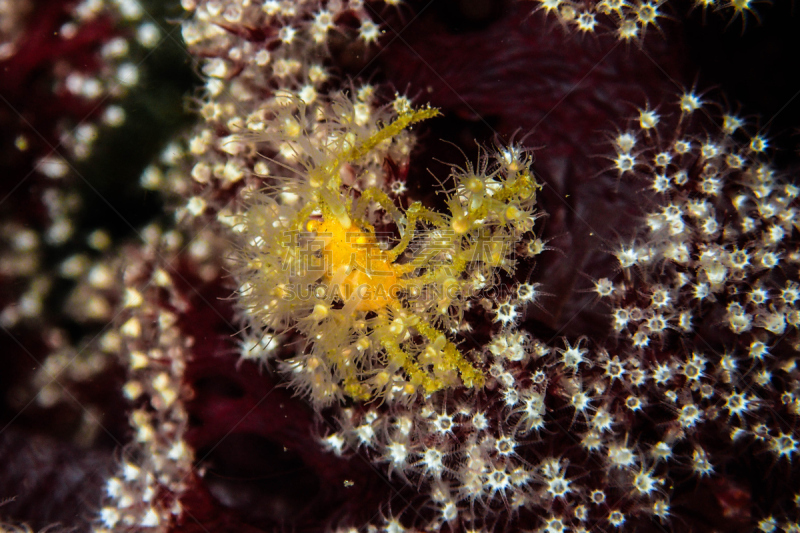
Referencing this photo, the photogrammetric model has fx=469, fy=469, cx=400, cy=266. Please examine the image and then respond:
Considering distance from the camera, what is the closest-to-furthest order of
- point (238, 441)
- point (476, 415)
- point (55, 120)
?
point (476, 415) < point (238, 441) < point (55, 120)

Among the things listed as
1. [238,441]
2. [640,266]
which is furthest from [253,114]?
[640,266]

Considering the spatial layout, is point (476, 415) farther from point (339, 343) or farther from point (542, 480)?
point (339, 343)

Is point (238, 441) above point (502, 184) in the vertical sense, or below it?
below
